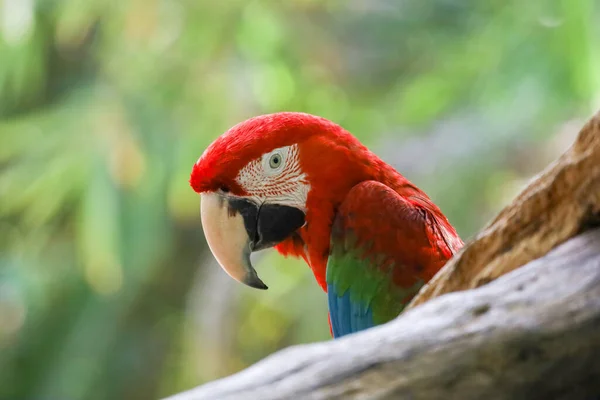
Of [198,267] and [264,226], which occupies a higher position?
[198,267]

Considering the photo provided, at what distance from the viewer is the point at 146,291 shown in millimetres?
3234

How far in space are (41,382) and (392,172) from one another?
8.66ft

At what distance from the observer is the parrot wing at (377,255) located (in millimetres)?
952

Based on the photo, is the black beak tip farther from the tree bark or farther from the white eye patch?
the tree bark

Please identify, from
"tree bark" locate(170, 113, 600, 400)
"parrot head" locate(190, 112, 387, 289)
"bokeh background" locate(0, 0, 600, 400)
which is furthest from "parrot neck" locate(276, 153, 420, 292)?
"bokeh background" locate(0, 0, 600, 400)

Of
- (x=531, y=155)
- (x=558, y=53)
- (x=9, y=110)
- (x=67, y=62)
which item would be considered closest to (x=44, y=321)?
(x=9, y=110)

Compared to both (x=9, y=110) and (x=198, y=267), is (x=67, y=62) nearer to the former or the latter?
(x=9, y=110)

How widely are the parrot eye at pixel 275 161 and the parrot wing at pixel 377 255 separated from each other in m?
0.12

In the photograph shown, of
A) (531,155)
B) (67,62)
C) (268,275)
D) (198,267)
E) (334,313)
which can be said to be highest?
(67,62)

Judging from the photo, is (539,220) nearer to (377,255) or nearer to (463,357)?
(463,357)

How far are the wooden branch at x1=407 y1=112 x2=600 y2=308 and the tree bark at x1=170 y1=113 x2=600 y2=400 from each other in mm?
25

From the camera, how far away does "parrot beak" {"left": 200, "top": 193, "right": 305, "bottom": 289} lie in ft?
3.34

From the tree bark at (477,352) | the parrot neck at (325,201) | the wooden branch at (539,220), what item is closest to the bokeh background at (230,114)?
the parrot neck at (325,201)

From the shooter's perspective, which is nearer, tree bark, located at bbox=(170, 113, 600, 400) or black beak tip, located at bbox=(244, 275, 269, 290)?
tree bark, located at bbox=(170, 113, 600, 400)
